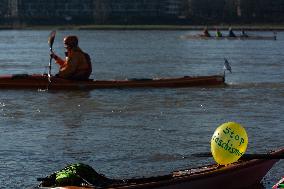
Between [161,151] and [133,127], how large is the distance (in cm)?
338

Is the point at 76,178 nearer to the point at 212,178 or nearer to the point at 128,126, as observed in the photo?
Result: the point at 212,178

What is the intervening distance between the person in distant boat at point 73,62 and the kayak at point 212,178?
15.8m

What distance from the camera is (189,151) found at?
18266 mm

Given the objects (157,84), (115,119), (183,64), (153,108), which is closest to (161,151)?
(115,119)

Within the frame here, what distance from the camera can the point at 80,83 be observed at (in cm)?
2973

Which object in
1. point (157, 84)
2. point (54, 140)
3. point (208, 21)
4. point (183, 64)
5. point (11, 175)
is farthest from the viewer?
point (208, 21)

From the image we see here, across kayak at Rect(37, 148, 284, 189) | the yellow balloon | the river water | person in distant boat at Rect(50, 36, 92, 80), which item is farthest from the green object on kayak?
person in distant boat at Rect(50, 36, 92, 80)

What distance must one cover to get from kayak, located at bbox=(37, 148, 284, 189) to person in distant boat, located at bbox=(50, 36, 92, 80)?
15.8 meters

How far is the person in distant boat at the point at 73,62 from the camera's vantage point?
29484mm

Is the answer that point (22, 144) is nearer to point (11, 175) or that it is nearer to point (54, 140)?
point (54, 140)

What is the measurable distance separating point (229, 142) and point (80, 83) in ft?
54.6

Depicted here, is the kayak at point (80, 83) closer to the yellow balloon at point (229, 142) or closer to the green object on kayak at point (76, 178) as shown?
the green object on kayak at point (76, 178)

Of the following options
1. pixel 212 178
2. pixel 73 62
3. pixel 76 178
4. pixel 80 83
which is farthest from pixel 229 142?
pixel 80 83

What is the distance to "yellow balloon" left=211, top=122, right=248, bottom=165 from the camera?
13500mm
